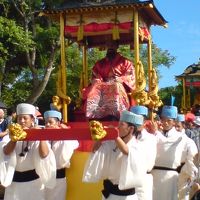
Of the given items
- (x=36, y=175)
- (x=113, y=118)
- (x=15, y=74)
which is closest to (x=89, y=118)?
(x=113, y=118)

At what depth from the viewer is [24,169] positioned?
523 centimetres

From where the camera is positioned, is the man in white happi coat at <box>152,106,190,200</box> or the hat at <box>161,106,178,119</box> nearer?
the man in white happi coat at <box>152,106,190,200</box>

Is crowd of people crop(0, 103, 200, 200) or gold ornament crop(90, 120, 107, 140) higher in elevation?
gold ornament crop(90, 120, 107, 140)

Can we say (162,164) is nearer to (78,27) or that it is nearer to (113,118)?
(113,118)

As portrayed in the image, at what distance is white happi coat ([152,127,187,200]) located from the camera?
6.39m

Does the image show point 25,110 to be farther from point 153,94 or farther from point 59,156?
point 153,94

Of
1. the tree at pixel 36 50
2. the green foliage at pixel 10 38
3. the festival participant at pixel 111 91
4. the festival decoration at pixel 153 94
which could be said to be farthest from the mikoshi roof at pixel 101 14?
the tree at pixel 36 50

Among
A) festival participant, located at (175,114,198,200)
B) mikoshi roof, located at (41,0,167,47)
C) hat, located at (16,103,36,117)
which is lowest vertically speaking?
festival participant, located at (175,114,198,200)

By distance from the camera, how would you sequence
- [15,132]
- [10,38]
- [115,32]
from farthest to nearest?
1. [10,38]
2. [115,32]
3. [15,132]

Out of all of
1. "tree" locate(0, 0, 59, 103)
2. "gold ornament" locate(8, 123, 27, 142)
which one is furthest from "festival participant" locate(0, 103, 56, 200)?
"tree" locate(0, 0, 59, 103)

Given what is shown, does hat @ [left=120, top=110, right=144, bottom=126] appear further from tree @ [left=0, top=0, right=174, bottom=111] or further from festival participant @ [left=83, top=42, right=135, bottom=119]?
tree @ [left=0, top=0, right=174, bottom=111]

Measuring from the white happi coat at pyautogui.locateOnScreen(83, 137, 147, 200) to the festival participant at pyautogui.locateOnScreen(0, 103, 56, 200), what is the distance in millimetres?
615

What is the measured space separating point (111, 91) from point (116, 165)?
3.77m

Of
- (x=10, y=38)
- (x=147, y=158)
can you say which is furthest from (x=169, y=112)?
(x=10, y=38)
